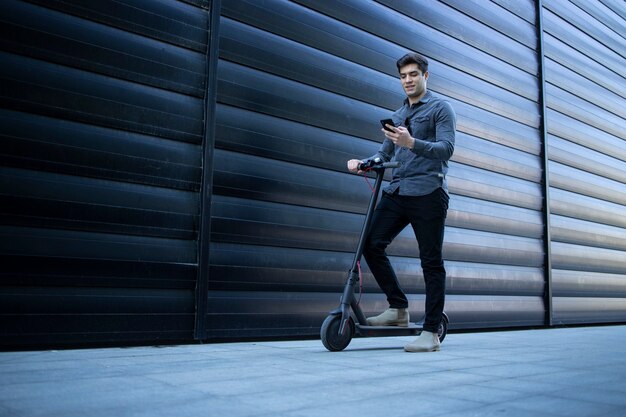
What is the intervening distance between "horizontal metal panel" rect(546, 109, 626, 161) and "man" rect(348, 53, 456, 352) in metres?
4.23

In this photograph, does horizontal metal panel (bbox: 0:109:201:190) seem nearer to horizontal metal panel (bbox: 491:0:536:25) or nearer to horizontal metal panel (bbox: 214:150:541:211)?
horizontal metal panel (bbox: 214:150:541:211)

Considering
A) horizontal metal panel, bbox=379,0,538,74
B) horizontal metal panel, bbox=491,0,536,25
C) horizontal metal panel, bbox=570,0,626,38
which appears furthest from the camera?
horizontal metal panel, bbox=570,0,626,38

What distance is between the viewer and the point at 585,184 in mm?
7961

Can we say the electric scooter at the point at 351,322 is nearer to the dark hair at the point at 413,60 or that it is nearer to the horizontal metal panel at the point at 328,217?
the dark hair at the point at 413,60

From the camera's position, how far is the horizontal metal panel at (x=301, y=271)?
3932mm

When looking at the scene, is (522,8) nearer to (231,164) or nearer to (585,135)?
(585,135)

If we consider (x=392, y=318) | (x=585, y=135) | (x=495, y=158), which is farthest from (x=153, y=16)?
(x=585, y=135)

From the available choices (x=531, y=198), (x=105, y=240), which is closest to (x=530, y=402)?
(x=105, y=240)

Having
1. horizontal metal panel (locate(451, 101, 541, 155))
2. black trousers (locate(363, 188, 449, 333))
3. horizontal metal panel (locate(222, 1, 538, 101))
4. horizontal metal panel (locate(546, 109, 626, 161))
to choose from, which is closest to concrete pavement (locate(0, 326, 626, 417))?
black trousers (locate(363, 188, 449, 333))

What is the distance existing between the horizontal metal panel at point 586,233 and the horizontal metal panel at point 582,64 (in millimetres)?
2007

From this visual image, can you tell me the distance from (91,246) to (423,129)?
205 cm

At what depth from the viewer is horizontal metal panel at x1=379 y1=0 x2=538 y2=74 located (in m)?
5.70

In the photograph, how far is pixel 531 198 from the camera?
6961mm

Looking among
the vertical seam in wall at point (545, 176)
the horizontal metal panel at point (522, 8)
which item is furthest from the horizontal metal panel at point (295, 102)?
the vertical seam in wall at point (545, 176)
